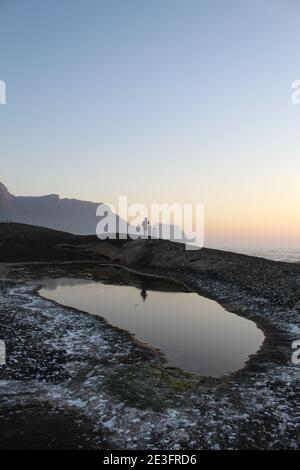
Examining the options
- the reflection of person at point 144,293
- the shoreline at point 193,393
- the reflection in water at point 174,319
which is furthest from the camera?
the reflection of person at point 144,293

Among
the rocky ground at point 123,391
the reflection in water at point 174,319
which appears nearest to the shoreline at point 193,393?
the rocky ground at point 123,391

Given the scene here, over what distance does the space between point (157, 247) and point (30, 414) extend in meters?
50.6

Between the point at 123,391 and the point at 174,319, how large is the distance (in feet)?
42.6

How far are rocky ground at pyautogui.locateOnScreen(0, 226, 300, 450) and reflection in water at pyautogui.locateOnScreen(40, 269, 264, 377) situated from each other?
1.09m

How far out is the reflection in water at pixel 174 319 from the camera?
20172 millimetres

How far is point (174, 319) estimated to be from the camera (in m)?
27.7

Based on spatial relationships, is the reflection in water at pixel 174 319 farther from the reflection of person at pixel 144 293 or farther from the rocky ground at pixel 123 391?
the rocky ground at pixel 123 391

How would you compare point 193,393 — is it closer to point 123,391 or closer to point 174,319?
point 123,391

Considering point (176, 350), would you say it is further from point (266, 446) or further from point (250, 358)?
point (266, 446)

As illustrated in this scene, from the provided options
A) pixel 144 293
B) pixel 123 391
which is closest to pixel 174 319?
pixel 144 293

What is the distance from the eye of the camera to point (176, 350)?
20.9 meters

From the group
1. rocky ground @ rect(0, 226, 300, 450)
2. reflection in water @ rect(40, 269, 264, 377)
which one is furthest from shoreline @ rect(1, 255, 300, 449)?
reflection in water @ rect(40, 269, 264, 377)

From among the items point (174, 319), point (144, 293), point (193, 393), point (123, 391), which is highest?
point (123, 391)

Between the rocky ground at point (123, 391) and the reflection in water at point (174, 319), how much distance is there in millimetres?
1089
